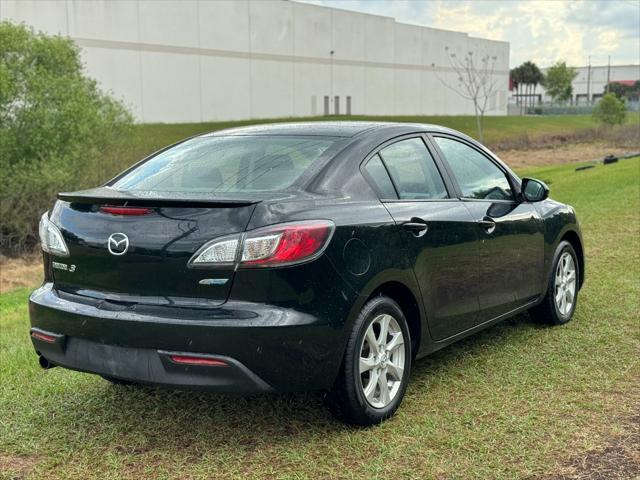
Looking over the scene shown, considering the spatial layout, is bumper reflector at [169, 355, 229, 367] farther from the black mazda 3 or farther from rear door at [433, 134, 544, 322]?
rear door at [433, 134, 544, 322]

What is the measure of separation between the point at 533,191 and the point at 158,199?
300cm

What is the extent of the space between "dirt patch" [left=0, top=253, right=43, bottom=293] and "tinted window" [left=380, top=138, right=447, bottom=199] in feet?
36.9

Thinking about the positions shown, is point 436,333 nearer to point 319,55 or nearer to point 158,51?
point 158,51

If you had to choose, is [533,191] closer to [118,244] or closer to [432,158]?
[432,158]

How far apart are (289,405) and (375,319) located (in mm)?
813

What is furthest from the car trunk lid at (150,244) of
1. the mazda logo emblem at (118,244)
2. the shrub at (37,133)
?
the shrub at (37,133)

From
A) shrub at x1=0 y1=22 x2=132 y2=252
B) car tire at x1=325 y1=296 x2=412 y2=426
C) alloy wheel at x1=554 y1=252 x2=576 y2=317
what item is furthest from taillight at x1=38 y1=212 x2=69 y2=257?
shrub at x1=0 y1=22 x2=132 y2=252

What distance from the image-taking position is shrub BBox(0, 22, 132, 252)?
16984 millimetres

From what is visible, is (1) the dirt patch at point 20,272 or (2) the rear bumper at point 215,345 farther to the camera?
(1) the dirt patch at point 20,272

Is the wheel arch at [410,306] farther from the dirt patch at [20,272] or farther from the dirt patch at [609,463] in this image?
the dirt patch at [20,272]

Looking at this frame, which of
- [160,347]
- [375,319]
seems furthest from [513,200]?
[160,347]

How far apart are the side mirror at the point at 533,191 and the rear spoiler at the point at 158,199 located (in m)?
2.58

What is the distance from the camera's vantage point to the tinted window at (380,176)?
4192mm

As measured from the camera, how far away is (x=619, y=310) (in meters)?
6.22
